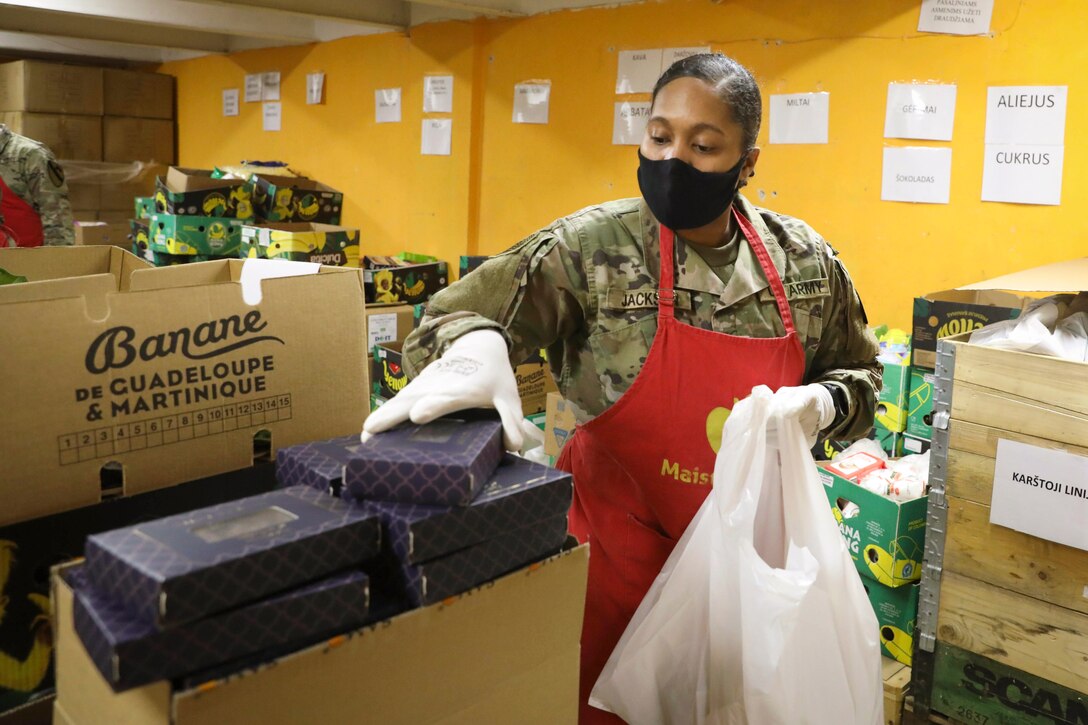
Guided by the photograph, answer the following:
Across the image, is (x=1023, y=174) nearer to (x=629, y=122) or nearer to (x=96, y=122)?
(x=629, y=122)

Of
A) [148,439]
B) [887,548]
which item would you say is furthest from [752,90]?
[887,548]

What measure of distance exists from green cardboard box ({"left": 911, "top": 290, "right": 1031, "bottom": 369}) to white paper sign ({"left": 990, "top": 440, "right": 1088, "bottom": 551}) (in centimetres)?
51

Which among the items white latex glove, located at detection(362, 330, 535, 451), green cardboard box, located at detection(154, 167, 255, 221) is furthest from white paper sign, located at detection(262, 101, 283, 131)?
white latex glove, located at detection(362, 330, 535, 451)

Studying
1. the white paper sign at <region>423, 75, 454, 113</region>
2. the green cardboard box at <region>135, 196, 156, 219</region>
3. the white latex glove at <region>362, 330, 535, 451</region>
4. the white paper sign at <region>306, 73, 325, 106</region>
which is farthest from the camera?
the white paper sign at <region>306, 73, 325, 106</region>

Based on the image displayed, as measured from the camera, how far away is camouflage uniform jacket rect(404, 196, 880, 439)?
153cm

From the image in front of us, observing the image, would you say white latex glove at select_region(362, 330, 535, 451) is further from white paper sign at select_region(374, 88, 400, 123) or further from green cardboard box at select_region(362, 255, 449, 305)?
white paper sign at select_region(374, 88, 400, 123)

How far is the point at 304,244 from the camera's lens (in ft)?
14.8

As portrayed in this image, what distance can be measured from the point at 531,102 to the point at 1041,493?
2943mm

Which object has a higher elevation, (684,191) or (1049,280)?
(684,191)

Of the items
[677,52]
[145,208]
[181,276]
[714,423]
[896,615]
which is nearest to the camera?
[181,276]

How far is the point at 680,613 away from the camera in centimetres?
134

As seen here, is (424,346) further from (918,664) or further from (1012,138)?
(1012,138)

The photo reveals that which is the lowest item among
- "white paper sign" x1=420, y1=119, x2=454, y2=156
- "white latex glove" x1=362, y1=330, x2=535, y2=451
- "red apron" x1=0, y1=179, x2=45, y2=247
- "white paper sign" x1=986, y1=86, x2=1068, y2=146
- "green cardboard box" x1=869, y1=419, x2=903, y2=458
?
"green cardboard box" x1=869, y1=419, x2=903, y2=458

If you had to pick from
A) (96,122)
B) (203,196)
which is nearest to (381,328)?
(203,196)
